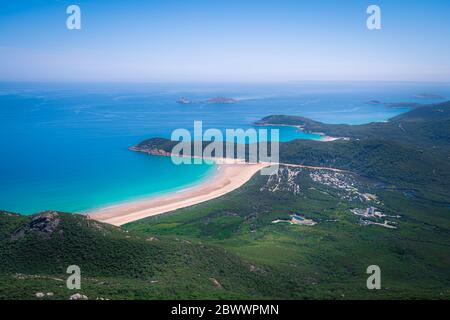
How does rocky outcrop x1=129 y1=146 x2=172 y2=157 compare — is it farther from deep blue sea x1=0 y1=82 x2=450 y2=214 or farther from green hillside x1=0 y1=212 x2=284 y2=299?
green hillside x1=0 y1=212 x2=284 y2=299

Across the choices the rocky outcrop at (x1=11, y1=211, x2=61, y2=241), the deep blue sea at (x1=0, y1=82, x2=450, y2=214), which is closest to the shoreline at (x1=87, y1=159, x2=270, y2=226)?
the deep blue sea at (x1=0, y1=82, x2=450, y2=214)

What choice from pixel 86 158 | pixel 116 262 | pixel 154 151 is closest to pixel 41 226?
pixel 116 262

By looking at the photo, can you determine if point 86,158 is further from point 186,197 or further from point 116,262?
point 116,262

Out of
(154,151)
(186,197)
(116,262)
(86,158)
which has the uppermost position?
(154,151)

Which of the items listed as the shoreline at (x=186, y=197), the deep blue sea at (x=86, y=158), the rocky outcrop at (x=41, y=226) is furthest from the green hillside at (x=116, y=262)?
the deep blue sea at (x=86, y=158)

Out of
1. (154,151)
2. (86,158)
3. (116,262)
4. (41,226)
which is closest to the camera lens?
(116,262)

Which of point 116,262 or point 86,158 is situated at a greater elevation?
point 86,158

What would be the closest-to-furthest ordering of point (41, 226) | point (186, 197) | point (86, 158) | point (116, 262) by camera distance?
point (116, 262) → point (41, 226) → point (186, 197) → point (86, 158)

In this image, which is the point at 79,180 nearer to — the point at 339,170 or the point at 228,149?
the point at 228,149
